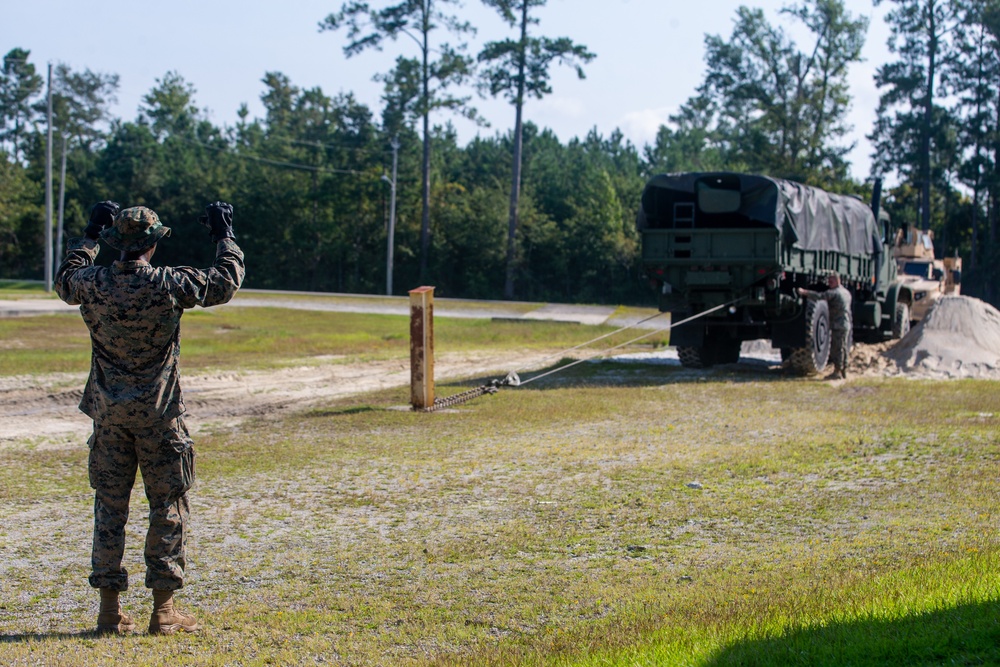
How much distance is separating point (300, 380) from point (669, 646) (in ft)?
45.4

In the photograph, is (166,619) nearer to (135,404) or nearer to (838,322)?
(135,404)

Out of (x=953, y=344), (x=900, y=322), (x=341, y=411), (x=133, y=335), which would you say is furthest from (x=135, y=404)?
(x=900, y=322)

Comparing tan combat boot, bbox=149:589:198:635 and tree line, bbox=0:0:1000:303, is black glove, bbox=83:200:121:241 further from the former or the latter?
tree line, bbox=0:0:1000:303

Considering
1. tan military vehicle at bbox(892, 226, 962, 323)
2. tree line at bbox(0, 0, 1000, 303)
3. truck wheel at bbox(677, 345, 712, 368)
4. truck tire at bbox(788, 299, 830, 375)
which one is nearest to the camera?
truck tire at bbox(788, 299, 830, 375)

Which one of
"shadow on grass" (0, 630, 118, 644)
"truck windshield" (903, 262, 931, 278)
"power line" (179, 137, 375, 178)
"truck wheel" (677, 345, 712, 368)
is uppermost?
"power line" (179, 137, 375, 178)

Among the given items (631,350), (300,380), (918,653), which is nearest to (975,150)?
(631,350)

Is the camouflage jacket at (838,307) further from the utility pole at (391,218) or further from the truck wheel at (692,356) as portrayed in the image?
the utility pole at (391,218)

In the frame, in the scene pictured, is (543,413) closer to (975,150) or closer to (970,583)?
(970,583)

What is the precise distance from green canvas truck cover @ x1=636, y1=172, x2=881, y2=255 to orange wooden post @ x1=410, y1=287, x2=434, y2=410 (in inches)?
230

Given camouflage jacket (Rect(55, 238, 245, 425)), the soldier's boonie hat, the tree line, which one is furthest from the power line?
camouflage jacket (Rect(55, 238, 245, 425))

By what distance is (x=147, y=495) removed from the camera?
553cm

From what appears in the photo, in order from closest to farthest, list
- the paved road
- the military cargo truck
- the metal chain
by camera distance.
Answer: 1. the metal chain
2. the military cargo truck
3. the paved road

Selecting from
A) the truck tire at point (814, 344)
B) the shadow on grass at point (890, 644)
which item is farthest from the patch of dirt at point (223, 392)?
the shadow on grass at point (890, 644)

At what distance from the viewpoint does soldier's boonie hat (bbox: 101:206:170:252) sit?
18.3ft
